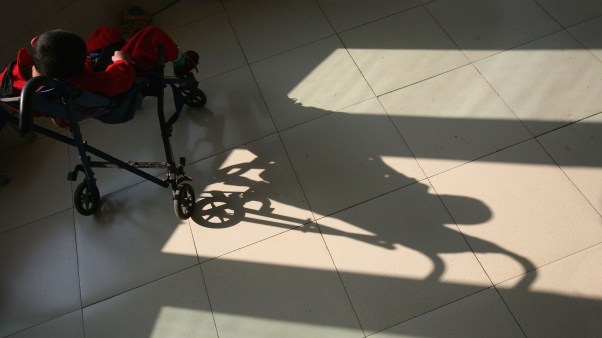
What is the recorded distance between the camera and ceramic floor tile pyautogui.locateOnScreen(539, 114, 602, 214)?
71.4 inches

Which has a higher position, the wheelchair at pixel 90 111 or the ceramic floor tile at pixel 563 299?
the wheelchair at pixel 90 111

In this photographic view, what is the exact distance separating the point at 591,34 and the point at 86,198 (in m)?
2.75

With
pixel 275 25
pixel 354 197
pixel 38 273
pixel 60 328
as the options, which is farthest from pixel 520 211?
pixel 38 273

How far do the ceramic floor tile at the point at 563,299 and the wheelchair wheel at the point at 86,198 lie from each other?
5.98 ft

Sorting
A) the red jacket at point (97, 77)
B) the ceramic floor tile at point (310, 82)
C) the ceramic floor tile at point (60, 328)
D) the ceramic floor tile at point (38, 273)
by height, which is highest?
the red jacket at point (97, 77)

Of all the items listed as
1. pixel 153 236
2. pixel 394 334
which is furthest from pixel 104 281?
pixel 394 334

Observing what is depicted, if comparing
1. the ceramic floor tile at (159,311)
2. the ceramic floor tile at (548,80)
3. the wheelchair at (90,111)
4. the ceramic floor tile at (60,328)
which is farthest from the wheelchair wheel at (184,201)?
the ceramic floor tile at (548,80)

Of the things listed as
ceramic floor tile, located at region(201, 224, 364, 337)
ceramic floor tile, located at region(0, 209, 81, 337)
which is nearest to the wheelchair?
ceramic floor tile, located at region(0, 209, 81, 337)

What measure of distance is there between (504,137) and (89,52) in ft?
6.27

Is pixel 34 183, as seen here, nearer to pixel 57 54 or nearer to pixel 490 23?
pixel 57 54

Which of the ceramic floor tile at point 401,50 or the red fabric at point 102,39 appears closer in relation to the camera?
the red fabric at point 102,39

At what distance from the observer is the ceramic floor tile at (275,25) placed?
247 centimetres

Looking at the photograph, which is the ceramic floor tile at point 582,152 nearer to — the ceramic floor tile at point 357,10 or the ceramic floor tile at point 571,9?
the ceramic floor tile at point 571,9

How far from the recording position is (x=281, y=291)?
1750 millimetres
